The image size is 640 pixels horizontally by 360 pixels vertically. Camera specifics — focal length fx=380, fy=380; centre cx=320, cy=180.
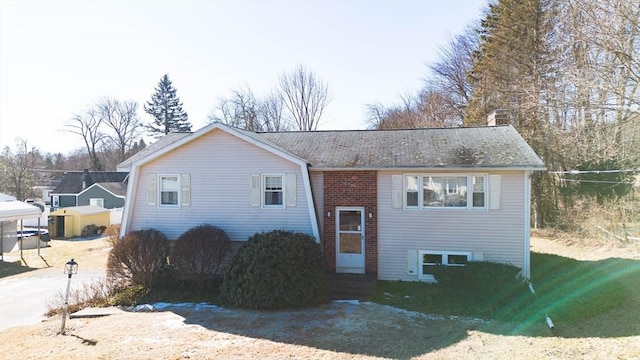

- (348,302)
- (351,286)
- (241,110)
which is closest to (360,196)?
(351,286)

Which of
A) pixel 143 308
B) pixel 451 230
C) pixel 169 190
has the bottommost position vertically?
pixel 143 308

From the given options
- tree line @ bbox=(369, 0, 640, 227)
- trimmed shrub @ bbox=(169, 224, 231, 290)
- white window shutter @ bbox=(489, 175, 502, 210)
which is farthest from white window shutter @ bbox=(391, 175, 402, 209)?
tree line @ bbox=(369, 0, 640, 227)

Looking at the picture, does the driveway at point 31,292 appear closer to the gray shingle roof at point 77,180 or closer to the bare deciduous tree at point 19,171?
the gray shingle roof at point 77,180

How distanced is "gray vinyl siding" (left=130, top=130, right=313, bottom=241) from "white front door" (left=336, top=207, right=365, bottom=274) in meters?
1.09

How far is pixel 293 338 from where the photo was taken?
7.66m

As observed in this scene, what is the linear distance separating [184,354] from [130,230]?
7.11m

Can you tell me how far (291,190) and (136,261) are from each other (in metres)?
5.13

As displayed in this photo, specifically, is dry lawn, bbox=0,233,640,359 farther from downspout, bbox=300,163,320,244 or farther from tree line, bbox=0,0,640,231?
tree line, bbox=0,0,640,231

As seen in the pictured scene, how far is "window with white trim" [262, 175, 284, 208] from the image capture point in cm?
1223

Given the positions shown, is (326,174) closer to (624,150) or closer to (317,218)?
(317,218)

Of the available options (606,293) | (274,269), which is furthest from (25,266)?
(606,293)

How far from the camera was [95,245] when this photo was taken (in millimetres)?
24984

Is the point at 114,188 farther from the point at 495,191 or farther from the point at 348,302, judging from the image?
the point at 495,191

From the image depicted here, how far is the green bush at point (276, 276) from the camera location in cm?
968
